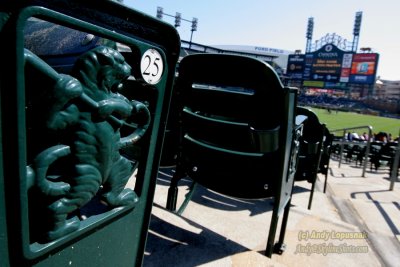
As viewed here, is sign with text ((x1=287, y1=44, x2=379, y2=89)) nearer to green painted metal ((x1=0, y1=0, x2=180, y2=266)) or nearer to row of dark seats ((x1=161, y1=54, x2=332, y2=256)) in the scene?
row of dark seats ((x1=161, y1=54, x2=332, y2=256))

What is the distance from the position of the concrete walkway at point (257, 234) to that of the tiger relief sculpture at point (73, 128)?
3.08 feet

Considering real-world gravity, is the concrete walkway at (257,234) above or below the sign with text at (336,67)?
below

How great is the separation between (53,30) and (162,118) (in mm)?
751

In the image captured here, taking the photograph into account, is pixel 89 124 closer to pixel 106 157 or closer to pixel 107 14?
pixel 106 157

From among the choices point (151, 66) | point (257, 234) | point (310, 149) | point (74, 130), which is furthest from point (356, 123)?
point (74, 130)

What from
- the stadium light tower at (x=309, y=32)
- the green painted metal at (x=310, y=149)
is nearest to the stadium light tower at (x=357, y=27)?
the stadium light tower at (x=309, y=32)

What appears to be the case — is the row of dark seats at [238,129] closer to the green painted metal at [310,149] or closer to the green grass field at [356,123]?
the green painted metal at [310,149]

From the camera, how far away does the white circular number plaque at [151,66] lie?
93 centimetres

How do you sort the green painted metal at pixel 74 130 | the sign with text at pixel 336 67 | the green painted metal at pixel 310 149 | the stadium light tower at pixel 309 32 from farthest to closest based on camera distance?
the stadium light tower at pixel 309 32, the sign with text at pixel 336 67, the green painted metal at pixel 310 149, the green painted metal at pixel 74 130

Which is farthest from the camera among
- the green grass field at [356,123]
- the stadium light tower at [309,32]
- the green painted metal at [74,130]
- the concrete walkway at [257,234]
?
the stadium light tower at [309,32]

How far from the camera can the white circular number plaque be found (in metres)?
0.93

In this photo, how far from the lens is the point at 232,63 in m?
1.88

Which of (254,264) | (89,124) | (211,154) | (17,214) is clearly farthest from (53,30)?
(254,264)

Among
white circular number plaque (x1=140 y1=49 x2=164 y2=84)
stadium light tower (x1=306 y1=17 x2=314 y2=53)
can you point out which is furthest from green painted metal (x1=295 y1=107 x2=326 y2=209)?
stadium light tower (x1=306 y1=17 x2=314 y2=53)
